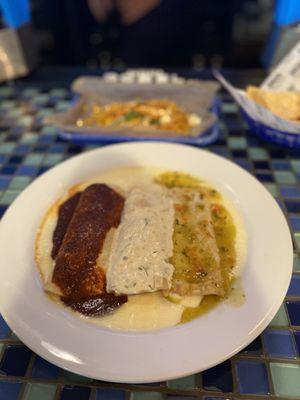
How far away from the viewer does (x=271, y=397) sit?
0.95 metres

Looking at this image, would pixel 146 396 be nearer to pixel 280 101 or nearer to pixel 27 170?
pixel 27 170

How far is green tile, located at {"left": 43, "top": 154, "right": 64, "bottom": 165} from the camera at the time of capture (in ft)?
6.13

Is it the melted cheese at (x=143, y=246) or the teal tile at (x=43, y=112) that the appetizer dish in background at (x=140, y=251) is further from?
the teal tile at (x=43, y=112)

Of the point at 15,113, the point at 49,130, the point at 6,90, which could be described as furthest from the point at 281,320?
the point at 6,90

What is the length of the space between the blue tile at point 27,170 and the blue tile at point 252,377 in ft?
4.35

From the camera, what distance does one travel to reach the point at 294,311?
3.80 feet

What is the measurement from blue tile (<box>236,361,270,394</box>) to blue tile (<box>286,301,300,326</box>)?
0.20 metres

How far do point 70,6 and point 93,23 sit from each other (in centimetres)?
24

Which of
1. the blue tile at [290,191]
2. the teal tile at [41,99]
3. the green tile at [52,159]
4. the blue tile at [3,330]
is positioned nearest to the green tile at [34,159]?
the green tile at [52,159]

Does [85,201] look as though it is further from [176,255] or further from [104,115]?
[104,115]

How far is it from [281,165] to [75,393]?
4.58 ft

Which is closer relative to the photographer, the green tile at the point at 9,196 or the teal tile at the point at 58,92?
the green tile at the point at 9,196

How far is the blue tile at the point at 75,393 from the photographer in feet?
3.19

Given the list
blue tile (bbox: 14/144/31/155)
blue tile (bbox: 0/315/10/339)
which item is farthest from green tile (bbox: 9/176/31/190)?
blue tile (bbox: 0/315/10/339)
